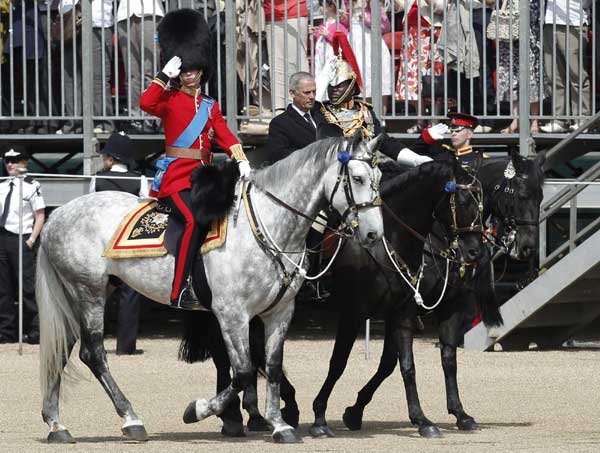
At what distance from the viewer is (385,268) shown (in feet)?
35.9

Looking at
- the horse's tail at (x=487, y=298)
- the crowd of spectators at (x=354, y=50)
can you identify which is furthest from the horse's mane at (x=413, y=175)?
the crowd of spectators at (x=354, y=50)

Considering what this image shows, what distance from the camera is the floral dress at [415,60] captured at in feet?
51.5

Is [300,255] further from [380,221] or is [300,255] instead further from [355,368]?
[355,368]

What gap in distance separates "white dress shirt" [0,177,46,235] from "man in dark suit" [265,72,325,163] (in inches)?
195

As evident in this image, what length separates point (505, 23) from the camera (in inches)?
617

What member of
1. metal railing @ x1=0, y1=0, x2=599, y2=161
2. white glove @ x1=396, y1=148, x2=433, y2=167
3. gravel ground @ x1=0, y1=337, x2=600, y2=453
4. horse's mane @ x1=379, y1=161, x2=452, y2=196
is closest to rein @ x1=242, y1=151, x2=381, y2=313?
horse's mane @ x1=379, y1=161, x2=452, y2=196

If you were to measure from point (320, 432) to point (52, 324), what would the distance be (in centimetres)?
177

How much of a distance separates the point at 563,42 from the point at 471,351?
113 inches

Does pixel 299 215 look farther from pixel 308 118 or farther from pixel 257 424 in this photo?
pixel 257 424

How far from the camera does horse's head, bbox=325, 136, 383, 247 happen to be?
9906mm

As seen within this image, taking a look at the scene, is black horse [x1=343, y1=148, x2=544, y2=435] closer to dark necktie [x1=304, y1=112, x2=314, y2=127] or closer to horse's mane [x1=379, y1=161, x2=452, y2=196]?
horse's mane [x1=379, y1=161, x2=452, y2=196]

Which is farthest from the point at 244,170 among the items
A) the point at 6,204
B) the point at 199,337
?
the point at 6,204

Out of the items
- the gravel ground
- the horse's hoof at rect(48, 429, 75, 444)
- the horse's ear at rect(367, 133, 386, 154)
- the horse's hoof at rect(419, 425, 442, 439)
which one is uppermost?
the horse's ear at rect(367, 133, 386, 154)

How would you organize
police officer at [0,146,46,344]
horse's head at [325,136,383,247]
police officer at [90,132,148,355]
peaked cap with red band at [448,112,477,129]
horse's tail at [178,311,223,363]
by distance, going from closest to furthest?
horse's head at [325,136,383,247], horse's tail at [178,311,223,363], peaked cap with red band at [448,112,477,129], police officer at [90,132,148,355], police officer at [0,146,46,344]
